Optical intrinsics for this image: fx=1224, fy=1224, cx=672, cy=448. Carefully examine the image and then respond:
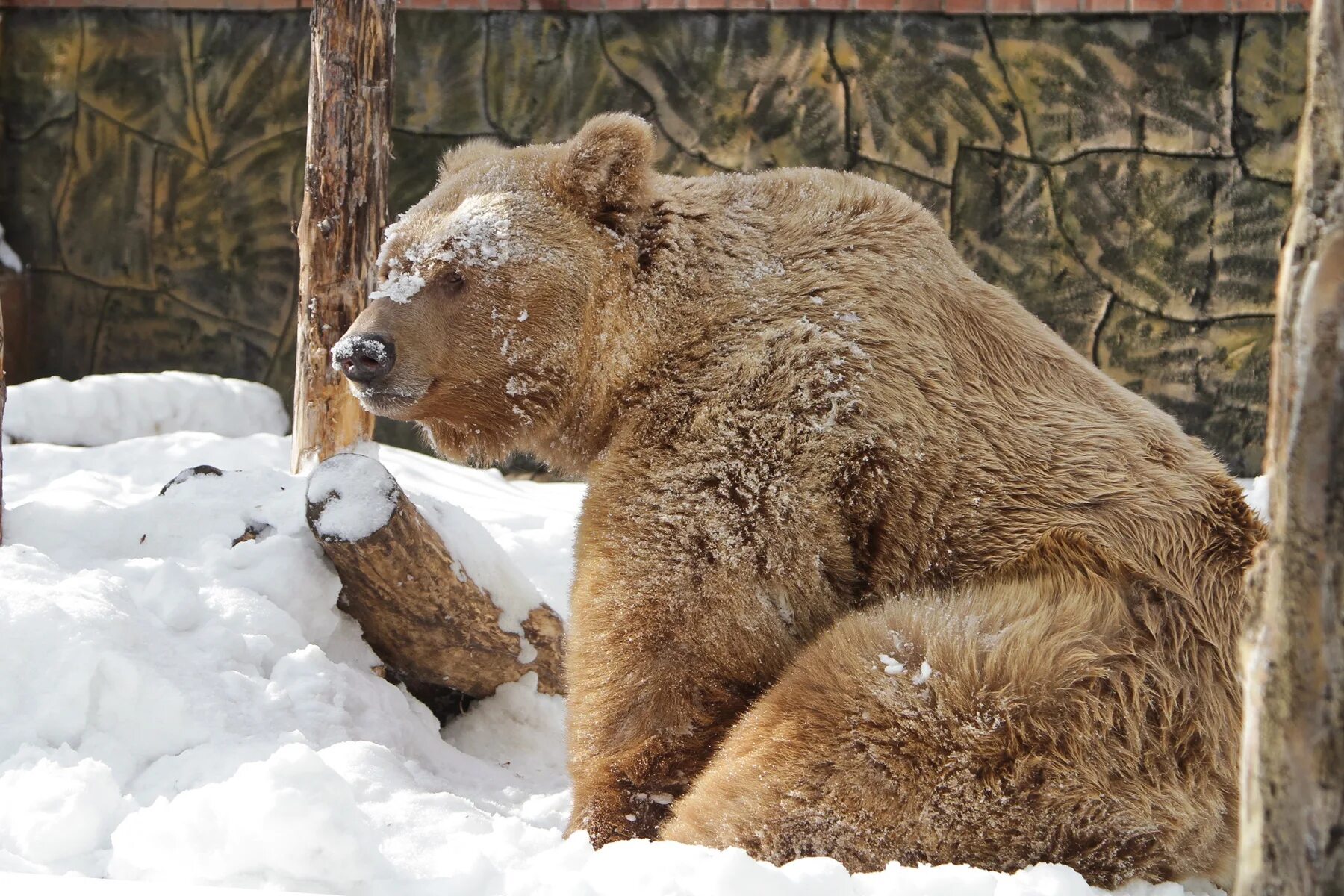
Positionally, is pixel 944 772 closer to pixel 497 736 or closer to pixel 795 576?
pixel 795 576

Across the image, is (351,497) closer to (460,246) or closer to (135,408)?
(460,246)

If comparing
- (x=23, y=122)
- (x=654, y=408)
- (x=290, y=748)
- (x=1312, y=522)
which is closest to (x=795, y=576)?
(x=654, y=408)

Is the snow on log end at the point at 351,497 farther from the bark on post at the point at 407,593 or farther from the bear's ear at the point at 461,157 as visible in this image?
the bear's ear at the point at 461,157

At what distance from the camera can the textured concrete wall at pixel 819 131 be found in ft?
23.2

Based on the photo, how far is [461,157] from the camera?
343 centimetres

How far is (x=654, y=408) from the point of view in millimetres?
2844

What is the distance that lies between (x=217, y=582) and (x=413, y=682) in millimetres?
759

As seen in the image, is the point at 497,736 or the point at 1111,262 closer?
the point at 497,736

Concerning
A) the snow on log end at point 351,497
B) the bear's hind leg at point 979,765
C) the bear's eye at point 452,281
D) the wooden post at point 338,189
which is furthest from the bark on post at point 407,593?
the bear's hind leg at point 979,765

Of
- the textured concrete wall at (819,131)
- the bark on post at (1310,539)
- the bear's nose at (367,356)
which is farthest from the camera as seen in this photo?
the textured concrete wall at (819,131)

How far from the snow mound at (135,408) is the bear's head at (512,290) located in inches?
165

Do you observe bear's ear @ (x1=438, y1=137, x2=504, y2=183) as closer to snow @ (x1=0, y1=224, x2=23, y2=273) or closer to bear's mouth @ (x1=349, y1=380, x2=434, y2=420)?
bear's mouth @ (x1=349, y1=380, x2=434, y2=420)

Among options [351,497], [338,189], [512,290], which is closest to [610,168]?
[512,290]

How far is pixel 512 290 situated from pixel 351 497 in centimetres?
87
